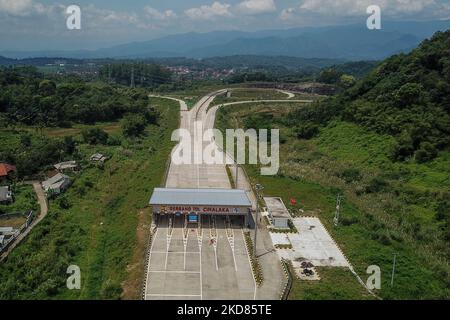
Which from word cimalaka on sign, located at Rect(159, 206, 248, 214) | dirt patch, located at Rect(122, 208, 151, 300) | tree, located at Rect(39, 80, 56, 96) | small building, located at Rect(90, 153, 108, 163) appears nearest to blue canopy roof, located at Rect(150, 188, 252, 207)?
word cimalaka on sign, located at Rect(159, 206, 248, 214)

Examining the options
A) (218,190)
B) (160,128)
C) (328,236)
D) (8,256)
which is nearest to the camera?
(8,256)

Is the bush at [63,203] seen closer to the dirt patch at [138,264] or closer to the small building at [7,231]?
the small building at [7,231]

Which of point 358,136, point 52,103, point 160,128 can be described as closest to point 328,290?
point 358,136

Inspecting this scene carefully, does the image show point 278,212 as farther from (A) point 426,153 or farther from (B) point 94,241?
(A) point 426,153

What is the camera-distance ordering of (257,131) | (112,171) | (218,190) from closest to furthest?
(218,190) → (112,171) → (257,131)

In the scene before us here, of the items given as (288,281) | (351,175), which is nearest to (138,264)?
(288,281)

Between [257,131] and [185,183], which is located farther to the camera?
[257,131]

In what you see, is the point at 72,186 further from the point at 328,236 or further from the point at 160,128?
the point at 160,128
